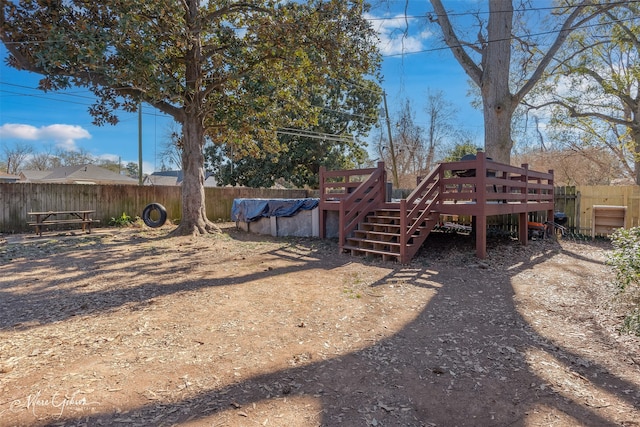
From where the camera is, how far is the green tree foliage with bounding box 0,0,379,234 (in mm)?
6695

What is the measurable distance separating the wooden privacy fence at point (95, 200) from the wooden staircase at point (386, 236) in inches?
344

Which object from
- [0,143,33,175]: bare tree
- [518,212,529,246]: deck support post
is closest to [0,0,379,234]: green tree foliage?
[518,212,529,246]: deck support post

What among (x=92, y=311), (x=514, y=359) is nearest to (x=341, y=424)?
(x=514, y=359)

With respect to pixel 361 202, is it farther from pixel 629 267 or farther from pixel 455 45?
pixel 455 45

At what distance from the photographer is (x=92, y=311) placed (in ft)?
11.7

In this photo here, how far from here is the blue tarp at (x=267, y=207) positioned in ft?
31.3

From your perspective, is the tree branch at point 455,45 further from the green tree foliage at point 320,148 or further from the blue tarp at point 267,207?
the green tree foliage at point 320,148

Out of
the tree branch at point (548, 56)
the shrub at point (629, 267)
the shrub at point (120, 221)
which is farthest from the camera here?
the shrub at point (120, 221)

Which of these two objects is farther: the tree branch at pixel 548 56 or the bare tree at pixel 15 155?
the bare tree at pixel 15 155

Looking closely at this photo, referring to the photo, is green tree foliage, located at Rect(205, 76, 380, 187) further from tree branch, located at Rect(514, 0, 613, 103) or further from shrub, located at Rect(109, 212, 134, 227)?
tree branch, located at Rect(514, 0, 613, 103)

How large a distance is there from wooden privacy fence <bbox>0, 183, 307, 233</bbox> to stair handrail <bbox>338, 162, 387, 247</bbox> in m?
8.50

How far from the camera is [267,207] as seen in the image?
10.4 meters

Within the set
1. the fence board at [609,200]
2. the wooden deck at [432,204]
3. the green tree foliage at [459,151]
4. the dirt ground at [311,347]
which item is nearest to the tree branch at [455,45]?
the wooden deck at [432,204]

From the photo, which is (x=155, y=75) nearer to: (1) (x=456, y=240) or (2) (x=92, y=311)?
(2) (x=92, y=311)
